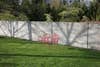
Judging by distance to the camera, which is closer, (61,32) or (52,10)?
(61,32)

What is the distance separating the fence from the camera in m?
18.2

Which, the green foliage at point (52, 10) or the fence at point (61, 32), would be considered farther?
the green foliage at point (52, 10)

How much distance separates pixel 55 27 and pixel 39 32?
95.3 inches

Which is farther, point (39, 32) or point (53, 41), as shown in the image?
point (39, 32)

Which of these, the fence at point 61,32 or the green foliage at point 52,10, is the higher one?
the green foliage at point 52,10

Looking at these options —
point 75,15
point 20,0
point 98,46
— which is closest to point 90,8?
point 75,15

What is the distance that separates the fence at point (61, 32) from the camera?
18219 millimetres

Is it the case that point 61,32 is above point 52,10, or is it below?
below

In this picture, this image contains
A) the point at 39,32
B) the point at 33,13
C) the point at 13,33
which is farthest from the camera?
the point at 33,13

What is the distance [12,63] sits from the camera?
12.1m

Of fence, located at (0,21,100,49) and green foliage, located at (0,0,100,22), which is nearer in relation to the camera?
fence, located at (0,21,100,49)

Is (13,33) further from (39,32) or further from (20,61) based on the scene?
(20,61)

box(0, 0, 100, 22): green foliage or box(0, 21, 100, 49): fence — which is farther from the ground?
box(0, 0, 100, 22): green foliage

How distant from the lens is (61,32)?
2116 cm
